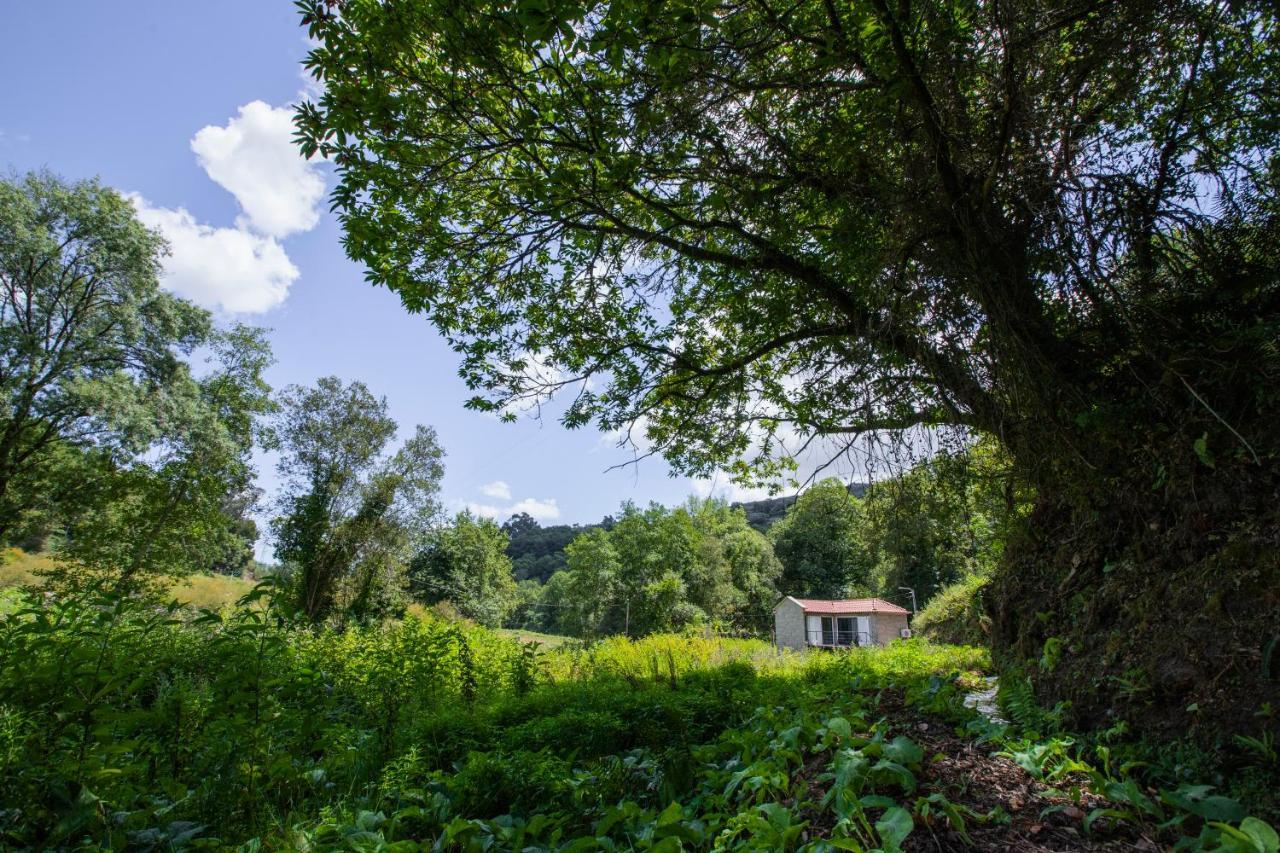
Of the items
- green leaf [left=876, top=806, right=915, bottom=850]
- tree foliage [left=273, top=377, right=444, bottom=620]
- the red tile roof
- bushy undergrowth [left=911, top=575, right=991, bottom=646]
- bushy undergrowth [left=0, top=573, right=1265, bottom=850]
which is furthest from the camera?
the red tile roof

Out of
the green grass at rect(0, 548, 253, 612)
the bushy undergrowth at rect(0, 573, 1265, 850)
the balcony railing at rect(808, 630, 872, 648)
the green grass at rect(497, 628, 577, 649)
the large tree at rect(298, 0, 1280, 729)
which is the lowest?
the balcony railing at rect(808, 630, 872, 648)

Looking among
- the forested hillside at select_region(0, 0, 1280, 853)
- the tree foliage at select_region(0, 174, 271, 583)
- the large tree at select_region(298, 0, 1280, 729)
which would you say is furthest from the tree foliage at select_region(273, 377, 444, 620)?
the large tree at select_region(298, 0, 1280, 729)

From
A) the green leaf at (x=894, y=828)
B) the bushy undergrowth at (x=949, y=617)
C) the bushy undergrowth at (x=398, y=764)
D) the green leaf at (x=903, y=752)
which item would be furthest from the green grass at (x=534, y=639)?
the bushy undergrowth at (x=949, y=617)

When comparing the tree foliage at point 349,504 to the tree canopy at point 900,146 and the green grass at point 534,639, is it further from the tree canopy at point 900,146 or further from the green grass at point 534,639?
the tree canopy at point 900,146

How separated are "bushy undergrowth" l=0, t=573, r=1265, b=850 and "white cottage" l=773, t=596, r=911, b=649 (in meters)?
25.3

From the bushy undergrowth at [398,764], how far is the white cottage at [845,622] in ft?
82.9

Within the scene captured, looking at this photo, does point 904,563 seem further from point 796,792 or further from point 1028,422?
point 796,792

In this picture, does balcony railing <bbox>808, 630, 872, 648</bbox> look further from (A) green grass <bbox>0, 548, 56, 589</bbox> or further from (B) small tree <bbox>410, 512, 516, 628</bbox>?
(A) green grass <bbox>0, 548, 56, 589</bbox>

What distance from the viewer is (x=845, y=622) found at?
27.7 metres

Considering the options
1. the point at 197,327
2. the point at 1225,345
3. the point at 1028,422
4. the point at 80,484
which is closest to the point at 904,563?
the point at 1028,422

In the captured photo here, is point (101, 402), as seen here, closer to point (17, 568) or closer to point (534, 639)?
point (17, 568)

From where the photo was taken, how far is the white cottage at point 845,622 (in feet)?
88.0

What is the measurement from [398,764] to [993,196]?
4.75 metres

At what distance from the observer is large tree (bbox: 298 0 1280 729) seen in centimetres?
259
